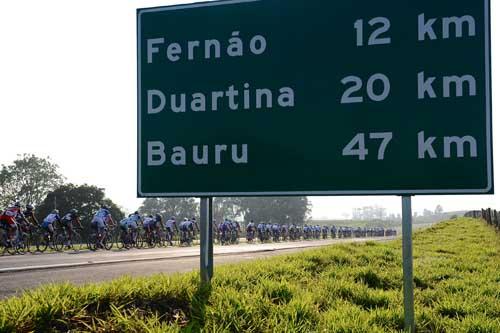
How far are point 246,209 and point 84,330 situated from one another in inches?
4851

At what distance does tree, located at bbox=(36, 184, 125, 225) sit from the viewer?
156 feet

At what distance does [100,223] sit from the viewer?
21438 millimetres

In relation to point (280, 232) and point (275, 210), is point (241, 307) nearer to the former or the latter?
point (280, 232)

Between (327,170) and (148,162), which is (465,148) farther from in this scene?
(148,162)

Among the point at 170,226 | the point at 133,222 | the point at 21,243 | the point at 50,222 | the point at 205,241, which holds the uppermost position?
the point at 205,241

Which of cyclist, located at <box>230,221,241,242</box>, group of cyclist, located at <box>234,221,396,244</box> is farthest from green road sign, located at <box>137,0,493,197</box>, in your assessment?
cyclist, located at <box>230,221,241,242</box>

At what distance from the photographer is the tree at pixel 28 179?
258 ft

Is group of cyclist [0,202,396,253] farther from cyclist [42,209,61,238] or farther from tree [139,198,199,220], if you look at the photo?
tree [139,198,199,220]

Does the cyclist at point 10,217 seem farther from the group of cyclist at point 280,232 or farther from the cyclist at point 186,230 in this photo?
the group of cyclist at point 280,232

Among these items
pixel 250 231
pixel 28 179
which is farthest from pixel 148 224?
pixel 28 179

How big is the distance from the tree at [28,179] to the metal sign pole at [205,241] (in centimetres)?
7921

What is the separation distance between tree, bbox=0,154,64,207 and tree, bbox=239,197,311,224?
47511 millimetres

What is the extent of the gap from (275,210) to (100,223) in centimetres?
10072

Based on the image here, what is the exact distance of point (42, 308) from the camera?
4.08 metres
